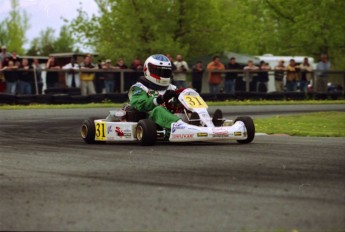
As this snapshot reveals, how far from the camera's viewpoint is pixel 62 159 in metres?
10.4

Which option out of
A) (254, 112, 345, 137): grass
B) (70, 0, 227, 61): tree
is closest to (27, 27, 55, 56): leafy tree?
(70, 0, 227, 61): tree

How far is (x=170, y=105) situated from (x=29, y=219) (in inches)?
262

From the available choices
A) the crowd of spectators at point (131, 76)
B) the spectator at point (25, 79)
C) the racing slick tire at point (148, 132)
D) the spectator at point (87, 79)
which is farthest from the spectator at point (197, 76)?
the racing slick tire at point (148, 132)

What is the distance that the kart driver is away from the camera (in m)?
12.3

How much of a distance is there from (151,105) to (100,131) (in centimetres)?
95

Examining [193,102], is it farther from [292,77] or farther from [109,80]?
[292,77]

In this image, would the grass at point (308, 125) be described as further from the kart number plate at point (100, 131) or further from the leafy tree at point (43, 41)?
the leafy tree at point (43, 41)

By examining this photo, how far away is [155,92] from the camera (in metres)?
13.1

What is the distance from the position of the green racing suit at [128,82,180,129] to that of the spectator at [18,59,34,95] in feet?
41.1

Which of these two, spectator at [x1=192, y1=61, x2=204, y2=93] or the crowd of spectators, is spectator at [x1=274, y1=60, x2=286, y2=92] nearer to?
the crowd of spectators

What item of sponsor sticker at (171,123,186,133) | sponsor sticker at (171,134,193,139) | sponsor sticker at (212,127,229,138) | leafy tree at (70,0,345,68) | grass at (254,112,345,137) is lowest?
grass at (254,112,345,137)

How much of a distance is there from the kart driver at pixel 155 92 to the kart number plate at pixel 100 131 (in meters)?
0.56

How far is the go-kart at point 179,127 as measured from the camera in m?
11.9

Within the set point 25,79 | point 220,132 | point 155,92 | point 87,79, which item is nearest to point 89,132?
point 155,92
